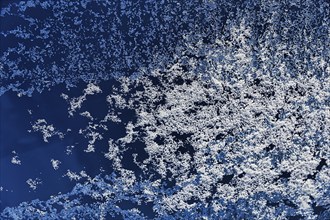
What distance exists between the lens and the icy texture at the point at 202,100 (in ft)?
1.24

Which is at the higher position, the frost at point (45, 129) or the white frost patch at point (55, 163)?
the frost at point (45, 129)

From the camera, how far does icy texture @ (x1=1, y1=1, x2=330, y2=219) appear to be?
377 mm

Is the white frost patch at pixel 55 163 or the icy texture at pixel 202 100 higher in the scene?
the icy texture at pixel 202 100

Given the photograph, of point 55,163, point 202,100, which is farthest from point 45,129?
point 202,100

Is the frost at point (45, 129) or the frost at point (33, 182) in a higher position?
the frost at point (45, 129)

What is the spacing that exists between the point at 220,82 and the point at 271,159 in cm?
13

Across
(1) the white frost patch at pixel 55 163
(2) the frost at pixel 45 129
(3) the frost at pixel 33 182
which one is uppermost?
(2) the frost at pixel 45 129

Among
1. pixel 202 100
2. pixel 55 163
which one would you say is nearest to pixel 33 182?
pixel 55 163

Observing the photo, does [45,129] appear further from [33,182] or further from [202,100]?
[202,100]

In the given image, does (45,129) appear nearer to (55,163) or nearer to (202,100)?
(55,163)

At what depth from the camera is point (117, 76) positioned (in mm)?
389

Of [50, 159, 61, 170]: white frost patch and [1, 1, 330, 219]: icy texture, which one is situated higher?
[1, 1, 330, 219]: icy texture

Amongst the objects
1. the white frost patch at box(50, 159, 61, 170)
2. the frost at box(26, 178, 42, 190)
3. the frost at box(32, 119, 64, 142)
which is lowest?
the frost at box(26, 178, 42, 190)

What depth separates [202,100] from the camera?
15.2 inches
